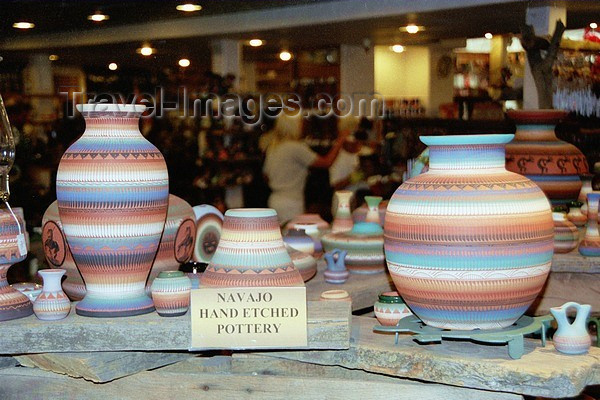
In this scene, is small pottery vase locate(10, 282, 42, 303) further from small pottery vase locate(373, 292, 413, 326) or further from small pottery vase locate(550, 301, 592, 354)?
small pottery vase locate(550, 301, 592, 354)

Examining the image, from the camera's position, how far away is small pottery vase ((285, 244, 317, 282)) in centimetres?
278

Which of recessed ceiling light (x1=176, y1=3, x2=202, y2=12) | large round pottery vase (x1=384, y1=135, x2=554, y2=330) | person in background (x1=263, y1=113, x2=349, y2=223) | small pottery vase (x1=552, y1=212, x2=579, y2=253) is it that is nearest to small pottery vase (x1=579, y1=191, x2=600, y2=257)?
small pottery vase (x1=552, y1=212, x2=579, y2=253)

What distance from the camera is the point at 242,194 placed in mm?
5027

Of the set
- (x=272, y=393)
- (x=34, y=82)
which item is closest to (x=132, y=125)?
(x=272, y=393)

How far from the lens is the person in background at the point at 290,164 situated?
4.94 metres

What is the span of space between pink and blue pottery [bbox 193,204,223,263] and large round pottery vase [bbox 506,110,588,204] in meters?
1.33

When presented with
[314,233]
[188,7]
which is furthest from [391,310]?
[188,7]

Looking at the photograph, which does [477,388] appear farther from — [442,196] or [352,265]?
[352,265]

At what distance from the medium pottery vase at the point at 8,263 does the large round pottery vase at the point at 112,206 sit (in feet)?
0.48

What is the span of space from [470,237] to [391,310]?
36 centimetres

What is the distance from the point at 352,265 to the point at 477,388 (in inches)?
42.3

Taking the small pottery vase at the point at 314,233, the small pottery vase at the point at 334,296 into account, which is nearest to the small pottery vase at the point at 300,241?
the small pottery vase at the point at 314,233

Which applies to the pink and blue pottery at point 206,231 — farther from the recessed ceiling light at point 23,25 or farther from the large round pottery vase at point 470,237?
A: the recessed ceiling light at point 23,25

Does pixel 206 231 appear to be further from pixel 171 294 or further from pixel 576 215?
pixel 576 215
